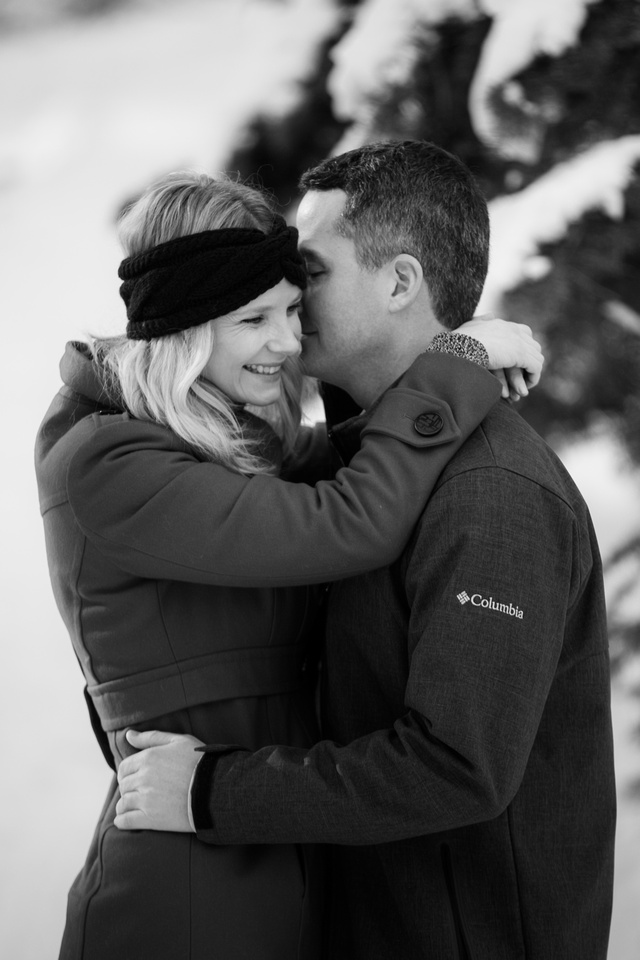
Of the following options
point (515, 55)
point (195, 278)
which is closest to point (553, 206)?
point (515, 55)

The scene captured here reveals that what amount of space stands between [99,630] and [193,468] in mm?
277

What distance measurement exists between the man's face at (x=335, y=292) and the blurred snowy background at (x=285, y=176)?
419 millimetres

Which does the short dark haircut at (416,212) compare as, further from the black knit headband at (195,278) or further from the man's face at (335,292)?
the black knit headband at (195,278)

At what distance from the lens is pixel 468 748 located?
1160mm

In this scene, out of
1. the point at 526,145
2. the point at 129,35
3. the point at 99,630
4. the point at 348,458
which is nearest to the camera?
the point at 99,630

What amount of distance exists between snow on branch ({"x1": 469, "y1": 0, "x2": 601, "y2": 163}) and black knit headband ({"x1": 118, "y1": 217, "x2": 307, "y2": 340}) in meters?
0.86

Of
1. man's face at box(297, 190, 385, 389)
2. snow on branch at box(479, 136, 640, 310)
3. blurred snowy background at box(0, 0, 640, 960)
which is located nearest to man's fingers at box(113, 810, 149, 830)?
man's face at box(297, 190, 385, 389)

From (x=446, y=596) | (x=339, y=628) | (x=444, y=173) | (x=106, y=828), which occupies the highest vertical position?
(x=444, y=173)

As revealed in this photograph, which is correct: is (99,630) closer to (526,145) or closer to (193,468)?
(193,468)

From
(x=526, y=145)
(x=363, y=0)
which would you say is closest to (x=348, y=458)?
(x=526, y=145)

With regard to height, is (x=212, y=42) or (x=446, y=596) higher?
(x=212, y=42)

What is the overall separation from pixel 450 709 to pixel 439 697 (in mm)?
19

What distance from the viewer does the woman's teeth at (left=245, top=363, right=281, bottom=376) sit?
149 cm

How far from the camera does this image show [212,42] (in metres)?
2.44
